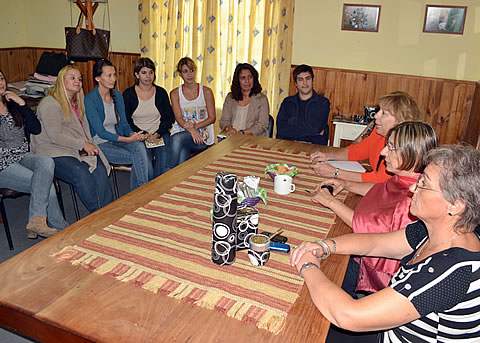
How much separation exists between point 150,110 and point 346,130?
75.1 inches

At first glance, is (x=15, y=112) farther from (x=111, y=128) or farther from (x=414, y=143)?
(x=414, y=143)

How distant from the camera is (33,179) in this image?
2.55m

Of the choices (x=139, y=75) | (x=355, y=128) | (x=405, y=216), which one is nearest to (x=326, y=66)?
(x=355, y=128)

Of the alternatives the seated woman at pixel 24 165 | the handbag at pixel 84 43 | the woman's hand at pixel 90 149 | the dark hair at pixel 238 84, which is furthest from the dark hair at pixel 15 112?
the dark hair at pixel 238 84

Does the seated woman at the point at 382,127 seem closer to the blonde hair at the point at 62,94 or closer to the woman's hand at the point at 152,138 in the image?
the woman's hand at the point at 152,138

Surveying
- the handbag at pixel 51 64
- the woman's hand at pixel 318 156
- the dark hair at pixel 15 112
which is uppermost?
the handbag at pixel 51 64

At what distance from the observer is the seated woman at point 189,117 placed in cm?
347

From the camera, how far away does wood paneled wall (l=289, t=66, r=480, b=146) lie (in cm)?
374

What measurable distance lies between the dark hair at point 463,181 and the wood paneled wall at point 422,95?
2.84 m

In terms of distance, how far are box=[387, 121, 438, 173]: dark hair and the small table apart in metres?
2.42

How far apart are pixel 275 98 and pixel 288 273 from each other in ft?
10.5

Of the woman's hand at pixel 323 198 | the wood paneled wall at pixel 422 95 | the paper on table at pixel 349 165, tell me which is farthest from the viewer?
the wood paneled wall at pixel 422 95

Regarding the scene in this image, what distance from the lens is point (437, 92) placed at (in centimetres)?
382

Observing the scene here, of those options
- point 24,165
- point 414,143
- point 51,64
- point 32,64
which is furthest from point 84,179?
point 32,64
